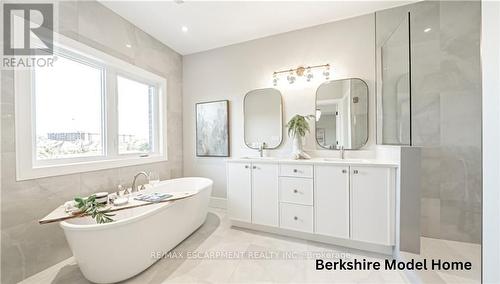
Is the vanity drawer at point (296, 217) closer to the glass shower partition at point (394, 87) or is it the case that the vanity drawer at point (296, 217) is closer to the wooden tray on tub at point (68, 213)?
the wooden tray on tub at point (68, 213)

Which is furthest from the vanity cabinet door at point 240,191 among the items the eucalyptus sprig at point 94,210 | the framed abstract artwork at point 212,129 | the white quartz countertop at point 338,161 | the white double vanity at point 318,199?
the eucalyptus sprig at point 94,210

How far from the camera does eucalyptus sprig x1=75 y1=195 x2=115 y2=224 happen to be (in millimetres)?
1501

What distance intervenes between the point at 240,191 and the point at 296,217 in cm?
78

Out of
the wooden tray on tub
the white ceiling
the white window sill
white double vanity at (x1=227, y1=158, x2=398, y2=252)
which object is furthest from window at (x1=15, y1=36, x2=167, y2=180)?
white double vanity at (x1=227, y1=158, x2=398, y2=252)

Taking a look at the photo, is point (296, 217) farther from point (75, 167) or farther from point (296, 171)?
point (75, 167)

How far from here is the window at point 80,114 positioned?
1594mm

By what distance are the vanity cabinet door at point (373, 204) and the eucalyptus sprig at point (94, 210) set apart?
2297mm

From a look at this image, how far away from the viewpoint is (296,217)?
7.06ft

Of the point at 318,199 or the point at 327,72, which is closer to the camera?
the point at 318,199

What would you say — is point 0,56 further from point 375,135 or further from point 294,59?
point 375,135

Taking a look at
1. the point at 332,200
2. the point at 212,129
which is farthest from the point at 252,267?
the point at 212,129

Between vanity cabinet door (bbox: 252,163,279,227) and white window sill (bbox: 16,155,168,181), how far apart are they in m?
1.70

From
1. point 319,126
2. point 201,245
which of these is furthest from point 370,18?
point 201,245

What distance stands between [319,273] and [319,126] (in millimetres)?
1724
